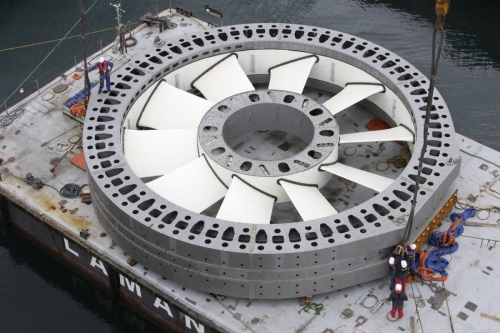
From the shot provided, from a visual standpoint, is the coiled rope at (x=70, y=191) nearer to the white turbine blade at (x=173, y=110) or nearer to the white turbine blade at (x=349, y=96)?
the white turbine blade at (x=173, y=110)

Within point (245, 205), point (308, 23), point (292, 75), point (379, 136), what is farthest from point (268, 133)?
point (308, 23)

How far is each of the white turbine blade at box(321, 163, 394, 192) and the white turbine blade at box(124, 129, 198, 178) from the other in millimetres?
5075

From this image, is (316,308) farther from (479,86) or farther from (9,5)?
(9,5)

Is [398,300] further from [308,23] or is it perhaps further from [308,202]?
[308,23]

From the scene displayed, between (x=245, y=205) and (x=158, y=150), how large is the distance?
14.0 ft

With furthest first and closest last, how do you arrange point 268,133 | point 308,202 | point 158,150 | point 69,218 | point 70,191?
point 268,133 < point 70,191 < point 69,218 < point 158,150 < point 308,202

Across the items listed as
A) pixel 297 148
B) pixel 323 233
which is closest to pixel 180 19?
pixel 297 148

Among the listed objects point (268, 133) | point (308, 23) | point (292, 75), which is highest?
point (292, 75)

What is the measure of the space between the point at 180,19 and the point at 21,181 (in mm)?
12997

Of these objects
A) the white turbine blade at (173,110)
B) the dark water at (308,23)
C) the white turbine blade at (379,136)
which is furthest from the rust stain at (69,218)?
the white turbine blade at (379,136)

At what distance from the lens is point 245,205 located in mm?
27281

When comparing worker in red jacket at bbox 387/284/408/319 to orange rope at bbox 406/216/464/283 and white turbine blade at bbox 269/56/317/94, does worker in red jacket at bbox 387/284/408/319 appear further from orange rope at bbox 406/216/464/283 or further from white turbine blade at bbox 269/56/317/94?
white turbine blade at bbox 269/56/317/94

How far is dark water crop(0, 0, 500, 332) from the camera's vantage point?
104ft

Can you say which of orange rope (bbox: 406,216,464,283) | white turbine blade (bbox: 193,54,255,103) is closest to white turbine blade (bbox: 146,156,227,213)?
white turbine blade (bbox: 193,54,255,103)
